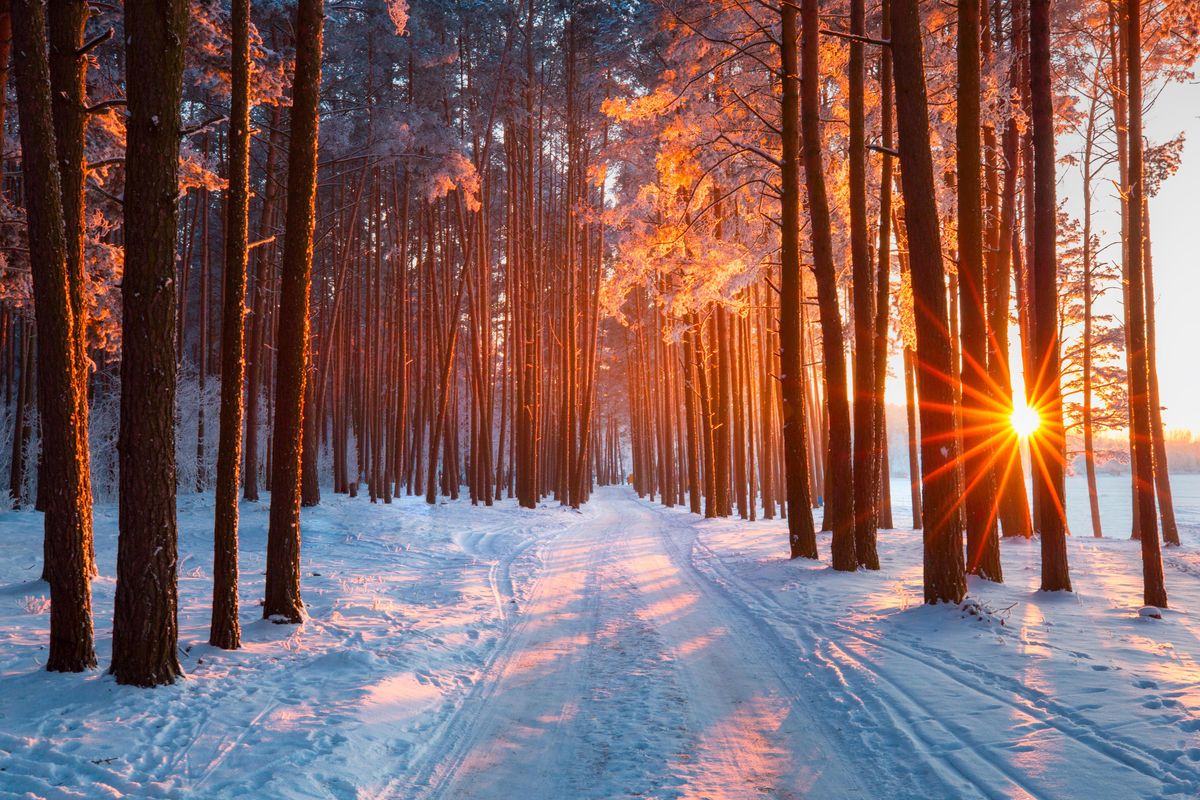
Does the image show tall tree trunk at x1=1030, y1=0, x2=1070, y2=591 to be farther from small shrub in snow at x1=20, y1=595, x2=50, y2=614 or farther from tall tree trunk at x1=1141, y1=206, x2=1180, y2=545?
small shrub in snow at x1=20, y1=595, x2=50, y2=614

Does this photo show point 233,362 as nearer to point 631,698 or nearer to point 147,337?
point 147,337

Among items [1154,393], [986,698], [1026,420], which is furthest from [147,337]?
[1154,393]

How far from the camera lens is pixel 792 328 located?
12.9 metres

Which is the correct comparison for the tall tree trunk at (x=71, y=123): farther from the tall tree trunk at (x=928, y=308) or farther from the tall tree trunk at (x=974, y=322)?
the tall tree trunk at (x=974, y=322)

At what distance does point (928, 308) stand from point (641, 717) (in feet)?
19.3

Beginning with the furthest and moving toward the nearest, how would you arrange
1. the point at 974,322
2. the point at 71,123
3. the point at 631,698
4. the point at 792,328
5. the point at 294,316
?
the point at 792,328, the point at 974,322, the point at 294,316, the point at 71,123, the point at 631,698

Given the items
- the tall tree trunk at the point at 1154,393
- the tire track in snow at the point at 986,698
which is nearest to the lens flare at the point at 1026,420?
the tall tree trunk at the point at 1154,393

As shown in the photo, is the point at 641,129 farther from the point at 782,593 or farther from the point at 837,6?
the point at 782,593

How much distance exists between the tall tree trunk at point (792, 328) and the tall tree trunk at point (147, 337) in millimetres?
9504

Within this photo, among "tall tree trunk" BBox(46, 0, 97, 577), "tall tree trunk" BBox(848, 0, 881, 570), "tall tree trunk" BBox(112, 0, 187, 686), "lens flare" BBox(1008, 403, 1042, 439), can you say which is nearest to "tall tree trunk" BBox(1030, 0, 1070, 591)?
"tall tree trunk" BBox(848, 0, 881, 570)

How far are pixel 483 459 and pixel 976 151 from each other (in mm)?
19623

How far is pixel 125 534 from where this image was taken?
17.5ft

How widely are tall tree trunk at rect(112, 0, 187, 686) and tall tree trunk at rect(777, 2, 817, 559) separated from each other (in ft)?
31.2

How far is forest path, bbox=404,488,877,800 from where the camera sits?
4110 millimetres
